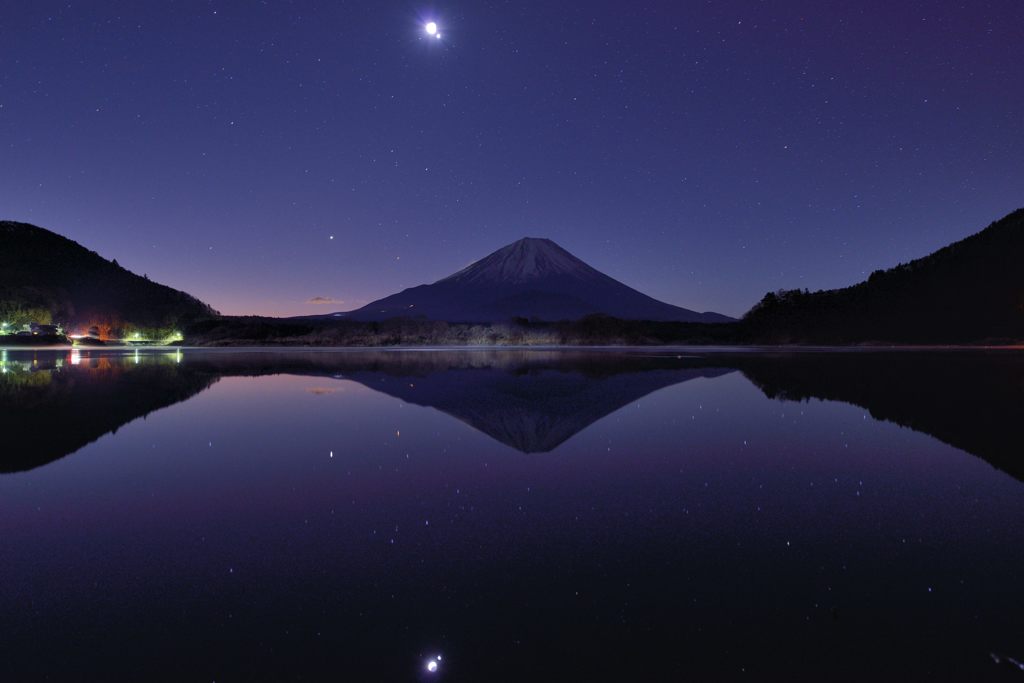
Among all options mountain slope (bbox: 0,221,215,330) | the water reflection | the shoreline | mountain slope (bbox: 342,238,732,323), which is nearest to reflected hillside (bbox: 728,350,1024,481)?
the water reflection

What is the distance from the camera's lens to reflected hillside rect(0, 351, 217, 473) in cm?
977

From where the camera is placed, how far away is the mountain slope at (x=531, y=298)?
167 meters

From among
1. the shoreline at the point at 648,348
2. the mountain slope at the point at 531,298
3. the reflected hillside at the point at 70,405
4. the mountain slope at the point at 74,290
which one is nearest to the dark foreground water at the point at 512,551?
the reflected hillside at the point at 70,405

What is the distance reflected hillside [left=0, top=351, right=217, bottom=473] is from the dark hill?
65.1 m

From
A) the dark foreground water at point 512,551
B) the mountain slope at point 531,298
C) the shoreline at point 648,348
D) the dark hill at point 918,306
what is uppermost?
the mountain slope at point 531,298

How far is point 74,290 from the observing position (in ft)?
380

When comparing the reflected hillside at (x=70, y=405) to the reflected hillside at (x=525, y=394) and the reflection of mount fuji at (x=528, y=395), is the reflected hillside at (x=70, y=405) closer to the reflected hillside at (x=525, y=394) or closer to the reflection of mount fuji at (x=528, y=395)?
the reflected hillside at (x=525, y=394)

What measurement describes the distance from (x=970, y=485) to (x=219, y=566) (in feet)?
26.2

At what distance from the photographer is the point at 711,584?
15.1 feet

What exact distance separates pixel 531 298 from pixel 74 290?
103429mm

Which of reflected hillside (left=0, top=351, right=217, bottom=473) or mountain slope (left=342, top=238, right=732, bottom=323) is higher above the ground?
mountain slope (left=342, top=238, right=732, bottom=323)

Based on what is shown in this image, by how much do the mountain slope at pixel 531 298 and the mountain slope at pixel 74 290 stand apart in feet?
190

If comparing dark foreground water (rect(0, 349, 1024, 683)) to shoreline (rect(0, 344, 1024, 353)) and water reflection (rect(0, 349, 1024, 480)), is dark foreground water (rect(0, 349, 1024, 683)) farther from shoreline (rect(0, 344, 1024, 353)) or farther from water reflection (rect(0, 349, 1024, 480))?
shoreline (rect(0, 344, 1024, 353))

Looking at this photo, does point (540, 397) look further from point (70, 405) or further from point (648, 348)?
point (648, 348)
